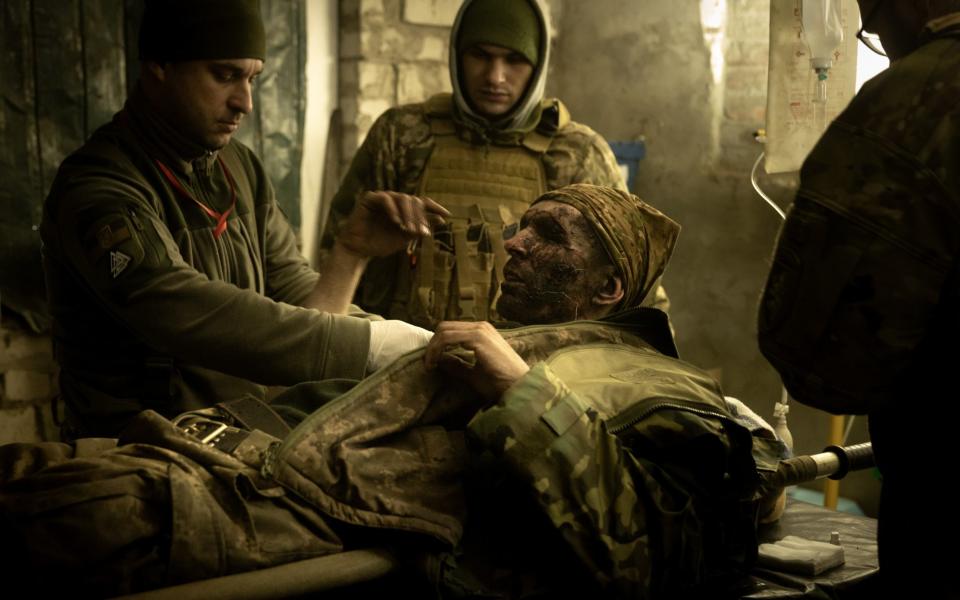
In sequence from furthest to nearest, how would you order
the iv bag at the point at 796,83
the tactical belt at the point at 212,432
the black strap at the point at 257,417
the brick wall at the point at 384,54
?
the brick wall at the point at 384,54 < the iv bag at the point at 796,83 < the black strap at the point at 257,417 < the tactical belt at the point at 212,432

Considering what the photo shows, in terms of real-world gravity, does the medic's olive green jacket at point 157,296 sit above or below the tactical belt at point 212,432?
above

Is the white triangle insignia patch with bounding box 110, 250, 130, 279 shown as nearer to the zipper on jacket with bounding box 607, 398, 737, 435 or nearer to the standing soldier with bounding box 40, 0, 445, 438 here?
the standing soldier with bounding box 40, 0, 445, 438

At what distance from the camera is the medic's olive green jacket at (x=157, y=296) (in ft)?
7.32

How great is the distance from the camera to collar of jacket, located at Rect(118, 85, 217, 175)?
2.45 m

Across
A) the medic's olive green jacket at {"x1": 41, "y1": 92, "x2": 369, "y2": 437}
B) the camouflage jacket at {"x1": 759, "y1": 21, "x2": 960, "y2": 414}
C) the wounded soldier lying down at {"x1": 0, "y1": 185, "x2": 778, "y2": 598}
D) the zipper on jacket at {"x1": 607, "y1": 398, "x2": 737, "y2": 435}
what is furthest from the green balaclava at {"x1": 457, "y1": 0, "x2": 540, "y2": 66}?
the camouflage jacket at {"x1": 759, "y1": 21, "x2": 960, "y2": 414}

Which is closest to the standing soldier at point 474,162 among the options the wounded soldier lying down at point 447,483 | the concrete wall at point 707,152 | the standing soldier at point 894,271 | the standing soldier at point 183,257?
the standing soldier at point 183,257

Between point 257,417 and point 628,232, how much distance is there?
1.03m

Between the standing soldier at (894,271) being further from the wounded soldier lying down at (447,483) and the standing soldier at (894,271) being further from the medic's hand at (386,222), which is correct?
the medic's hand at (386,222)

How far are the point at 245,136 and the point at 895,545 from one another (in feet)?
10.5

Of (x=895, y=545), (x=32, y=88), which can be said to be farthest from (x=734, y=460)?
(x=32, y=88)

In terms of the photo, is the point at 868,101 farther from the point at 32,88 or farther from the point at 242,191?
the point at 32,88

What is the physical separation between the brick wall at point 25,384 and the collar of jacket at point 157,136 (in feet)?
4.83

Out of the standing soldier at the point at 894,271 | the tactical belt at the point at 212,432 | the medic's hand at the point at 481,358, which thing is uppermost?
the standing soldier at the point at 894,271

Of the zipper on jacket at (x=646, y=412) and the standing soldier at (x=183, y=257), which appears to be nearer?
the zipper on jacket at (x=646, y=412)
